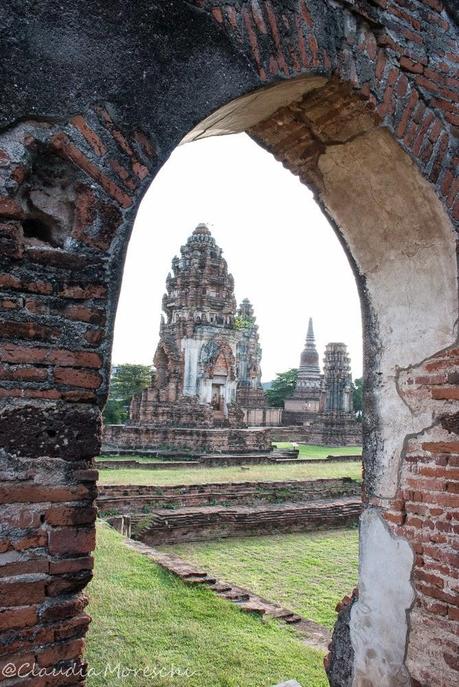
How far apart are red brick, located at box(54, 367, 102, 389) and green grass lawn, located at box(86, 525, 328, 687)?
2.53m

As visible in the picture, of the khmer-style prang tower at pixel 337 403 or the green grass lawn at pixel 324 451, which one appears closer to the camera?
the green grass lawn at pixel 324 451

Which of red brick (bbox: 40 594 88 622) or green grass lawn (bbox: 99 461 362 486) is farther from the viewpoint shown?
green grass lawn (bbox: 99 461 362 486)

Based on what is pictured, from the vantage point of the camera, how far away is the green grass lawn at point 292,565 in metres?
7.10

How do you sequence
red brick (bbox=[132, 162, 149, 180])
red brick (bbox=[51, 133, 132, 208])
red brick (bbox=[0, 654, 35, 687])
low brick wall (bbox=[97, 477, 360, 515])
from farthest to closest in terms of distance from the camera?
1. low brick wall (bbox=[97, 477, 360, 515])
2. red brick (bbox=[132, 162, 149, 180])
3. red brick (bbox=[51, 133, 132, 208])
4. red brick (bbox=[0, 654, 35, 687])

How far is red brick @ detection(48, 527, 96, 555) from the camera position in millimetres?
2184

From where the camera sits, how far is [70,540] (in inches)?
87.0

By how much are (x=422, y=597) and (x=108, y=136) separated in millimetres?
3172

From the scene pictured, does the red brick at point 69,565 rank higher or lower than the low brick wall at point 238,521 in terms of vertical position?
higher

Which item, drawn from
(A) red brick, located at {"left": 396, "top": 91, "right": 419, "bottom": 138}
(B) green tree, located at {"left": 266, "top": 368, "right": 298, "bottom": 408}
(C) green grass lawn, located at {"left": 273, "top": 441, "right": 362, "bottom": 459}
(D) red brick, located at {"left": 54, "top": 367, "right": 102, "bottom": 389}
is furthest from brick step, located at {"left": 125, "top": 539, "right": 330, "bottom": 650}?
(B) green tree, located at {"left": 266, "top": 368, "right": 298, "bottom": 408}

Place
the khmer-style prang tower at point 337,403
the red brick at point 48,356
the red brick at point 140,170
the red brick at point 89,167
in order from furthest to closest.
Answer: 1. the khmer-style prang tower at point 337,403
2. the red brick at point 140,170
3. the red brick at point 89,167
4. the red brick at point 48,356

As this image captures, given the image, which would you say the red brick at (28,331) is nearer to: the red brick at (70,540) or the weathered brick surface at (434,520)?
the red brick at (70,540)

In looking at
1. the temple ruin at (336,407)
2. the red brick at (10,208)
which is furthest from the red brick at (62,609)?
the temple ruin at (336,407)

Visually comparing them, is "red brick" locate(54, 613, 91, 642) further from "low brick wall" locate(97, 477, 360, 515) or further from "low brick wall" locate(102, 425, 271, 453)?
"low brick wall" locate(102, 425, 271, 453)

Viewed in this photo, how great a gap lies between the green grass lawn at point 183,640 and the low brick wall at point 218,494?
16.7 ft
